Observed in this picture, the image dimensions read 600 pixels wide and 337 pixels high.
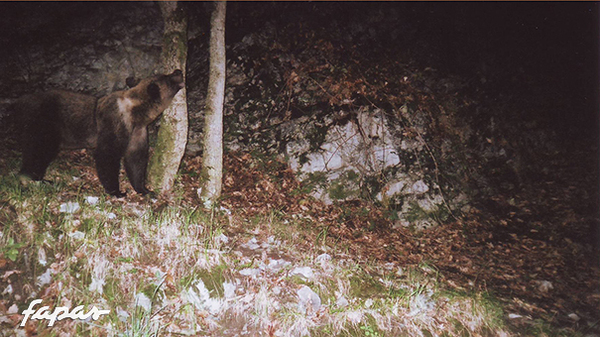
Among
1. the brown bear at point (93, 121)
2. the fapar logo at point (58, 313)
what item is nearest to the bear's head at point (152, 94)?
the brown bear at point (93, 121)

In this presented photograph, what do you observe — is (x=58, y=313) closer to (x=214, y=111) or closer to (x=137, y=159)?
(x=137, y=159)

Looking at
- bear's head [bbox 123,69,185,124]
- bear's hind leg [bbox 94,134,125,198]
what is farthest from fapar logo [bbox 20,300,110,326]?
bear's head [bbox 123,69,185,124]

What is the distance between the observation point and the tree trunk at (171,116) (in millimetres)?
3888

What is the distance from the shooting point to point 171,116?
399cm

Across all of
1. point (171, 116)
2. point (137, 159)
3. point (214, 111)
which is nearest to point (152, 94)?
point (171, 116)

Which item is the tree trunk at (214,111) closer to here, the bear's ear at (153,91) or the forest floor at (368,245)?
the forest floor at (368,245)

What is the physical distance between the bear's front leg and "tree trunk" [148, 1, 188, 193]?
10 cm

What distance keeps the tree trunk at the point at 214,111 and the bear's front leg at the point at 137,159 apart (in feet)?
2.70

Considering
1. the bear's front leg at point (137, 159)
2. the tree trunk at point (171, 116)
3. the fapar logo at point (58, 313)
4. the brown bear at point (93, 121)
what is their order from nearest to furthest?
the fapar logo at point (58, 313) < the brown bear at point (93, 121) < the tree trunk at point (171, 116) < the bear's front leg at point (137, 159)

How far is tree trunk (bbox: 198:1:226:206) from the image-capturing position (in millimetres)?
3938

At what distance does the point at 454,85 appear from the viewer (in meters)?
6.07

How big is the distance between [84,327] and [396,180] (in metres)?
4.75

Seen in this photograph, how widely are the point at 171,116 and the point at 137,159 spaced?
0.83 meters

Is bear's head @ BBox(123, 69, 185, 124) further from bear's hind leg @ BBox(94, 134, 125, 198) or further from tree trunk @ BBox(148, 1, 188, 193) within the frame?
bear's hind leg @ BBox(94, 134, 125, 198)
